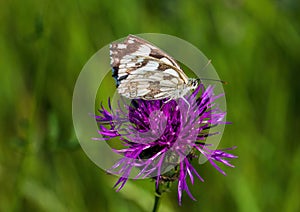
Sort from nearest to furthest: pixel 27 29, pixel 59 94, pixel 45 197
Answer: pixel 45 197
pixel 59 94
pixel 27 29

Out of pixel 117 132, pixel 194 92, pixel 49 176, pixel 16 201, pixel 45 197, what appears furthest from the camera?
pixel 49 176

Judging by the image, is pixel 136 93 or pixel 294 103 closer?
pixel 136 93

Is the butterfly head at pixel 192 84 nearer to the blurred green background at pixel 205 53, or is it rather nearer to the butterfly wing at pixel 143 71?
the butterfly wing at pixel 143 71

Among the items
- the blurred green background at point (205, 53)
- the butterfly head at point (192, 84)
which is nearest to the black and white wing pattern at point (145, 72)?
the butterfly head at point (192, 84)

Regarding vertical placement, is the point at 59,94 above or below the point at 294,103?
below

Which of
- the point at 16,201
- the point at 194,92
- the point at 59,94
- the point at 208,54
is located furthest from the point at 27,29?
the point at 194,92

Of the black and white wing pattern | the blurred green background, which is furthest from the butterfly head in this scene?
the blurred green background

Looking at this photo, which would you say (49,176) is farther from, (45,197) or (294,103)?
(294,103)

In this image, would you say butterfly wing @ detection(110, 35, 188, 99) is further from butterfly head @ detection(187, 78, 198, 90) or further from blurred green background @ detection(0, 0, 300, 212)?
blurred green background @ detection(0, 0, 300, 212)

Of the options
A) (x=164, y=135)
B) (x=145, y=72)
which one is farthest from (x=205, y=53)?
(x=164, y=135)
